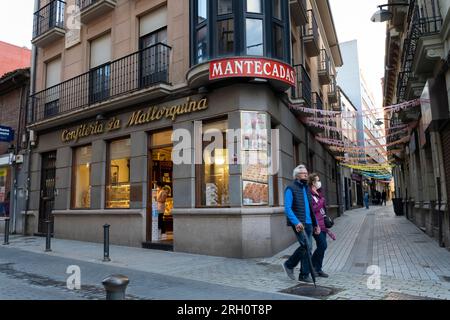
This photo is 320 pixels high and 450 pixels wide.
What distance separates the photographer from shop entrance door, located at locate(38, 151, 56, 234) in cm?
1538

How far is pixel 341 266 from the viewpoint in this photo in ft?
26.7

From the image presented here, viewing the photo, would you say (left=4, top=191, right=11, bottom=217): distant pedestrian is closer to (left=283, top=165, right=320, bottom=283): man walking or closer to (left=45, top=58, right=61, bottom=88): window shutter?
(left=45, top=58, right=61, bottom=88): window shutter

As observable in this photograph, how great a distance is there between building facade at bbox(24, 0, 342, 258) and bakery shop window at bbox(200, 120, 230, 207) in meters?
0.03

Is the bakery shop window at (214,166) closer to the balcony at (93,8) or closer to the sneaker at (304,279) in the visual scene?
the sneaker at (304,279)

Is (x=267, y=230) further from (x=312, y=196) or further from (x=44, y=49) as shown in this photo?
(x=44, y=49)

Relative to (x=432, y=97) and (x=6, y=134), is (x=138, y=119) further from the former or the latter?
(x=6, y=134)

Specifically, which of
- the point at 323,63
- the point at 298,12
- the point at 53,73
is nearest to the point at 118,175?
the point at 53,73

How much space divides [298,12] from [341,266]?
30.1 ft

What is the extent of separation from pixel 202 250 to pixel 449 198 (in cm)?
652

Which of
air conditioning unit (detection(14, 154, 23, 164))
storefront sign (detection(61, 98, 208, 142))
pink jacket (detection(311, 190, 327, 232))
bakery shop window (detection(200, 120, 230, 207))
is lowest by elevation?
pink jacket (detection(311, 190, 327, 232))

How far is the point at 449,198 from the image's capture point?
9867mm

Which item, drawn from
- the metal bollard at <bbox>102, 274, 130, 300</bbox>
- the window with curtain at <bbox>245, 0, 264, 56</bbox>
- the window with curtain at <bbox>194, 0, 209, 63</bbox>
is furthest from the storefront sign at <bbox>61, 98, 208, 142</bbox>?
the metal bollard at <bbox>102, 274, 130, 300</bbox>

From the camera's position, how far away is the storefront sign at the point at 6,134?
17.3 m

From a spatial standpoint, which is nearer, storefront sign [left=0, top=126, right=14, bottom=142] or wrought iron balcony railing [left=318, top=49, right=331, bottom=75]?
storefront sign [left=0, top=126, right=14, bottom=142]
